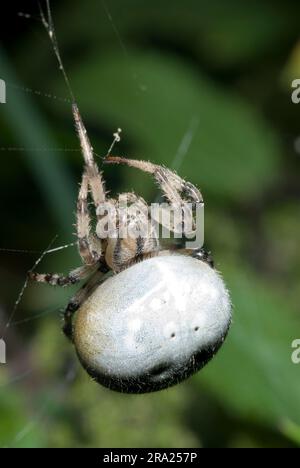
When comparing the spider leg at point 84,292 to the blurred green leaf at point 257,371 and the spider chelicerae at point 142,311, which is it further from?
the blurred green leaf at point 257,371

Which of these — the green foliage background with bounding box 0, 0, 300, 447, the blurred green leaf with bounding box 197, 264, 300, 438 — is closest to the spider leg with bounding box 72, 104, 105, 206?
the green foliage background with bounding box 0, 0, 300, 447

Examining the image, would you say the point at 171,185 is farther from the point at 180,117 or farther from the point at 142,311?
the point at 180,117

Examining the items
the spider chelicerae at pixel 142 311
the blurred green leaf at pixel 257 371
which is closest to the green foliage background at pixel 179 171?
the blurred green leaf at pixel 257 371

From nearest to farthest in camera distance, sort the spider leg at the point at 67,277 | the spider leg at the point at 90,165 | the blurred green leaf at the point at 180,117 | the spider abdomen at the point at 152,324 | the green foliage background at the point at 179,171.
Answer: the spider abdomen at the point at 152,324, the spider leg at the point at 90,165, the spider leg at the point at 67,277, the green foliage background at the point at 179,171, the blurred green leaf at the point at 180,117

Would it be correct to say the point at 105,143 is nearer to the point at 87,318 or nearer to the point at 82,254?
the point at 82,254

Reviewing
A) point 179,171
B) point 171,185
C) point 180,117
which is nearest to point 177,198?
point 171,185

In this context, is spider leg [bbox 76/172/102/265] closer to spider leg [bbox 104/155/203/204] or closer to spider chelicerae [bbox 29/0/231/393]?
spider chelicerae [bbox 29/0/231/393]

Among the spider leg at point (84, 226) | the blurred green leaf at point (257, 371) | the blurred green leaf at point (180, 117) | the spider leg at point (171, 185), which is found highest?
the blurred green leaf at point (180, 117)
